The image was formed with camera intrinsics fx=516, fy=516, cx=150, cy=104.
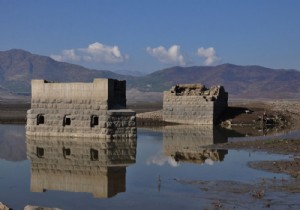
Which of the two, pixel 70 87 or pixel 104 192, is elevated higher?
pixel 70 87

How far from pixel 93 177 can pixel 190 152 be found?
7876 mm

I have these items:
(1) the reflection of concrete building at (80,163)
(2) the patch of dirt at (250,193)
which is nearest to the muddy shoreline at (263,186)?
(2) the patch of dirt at (250,193)

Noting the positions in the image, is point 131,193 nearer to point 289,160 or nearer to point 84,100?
point 289,160

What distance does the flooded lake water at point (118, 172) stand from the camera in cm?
1441

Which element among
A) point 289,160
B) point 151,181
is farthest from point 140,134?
point 151,181

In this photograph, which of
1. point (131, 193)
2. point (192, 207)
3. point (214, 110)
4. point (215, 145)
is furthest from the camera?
point (214, 110)

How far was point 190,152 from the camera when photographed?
24672 millimetres

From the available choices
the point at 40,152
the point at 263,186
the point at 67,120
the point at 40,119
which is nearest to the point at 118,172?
the point at 263,186

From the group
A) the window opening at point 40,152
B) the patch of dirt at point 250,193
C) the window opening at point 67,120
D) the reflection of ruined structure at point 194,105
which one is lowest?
the patch of dirt at point 250,193

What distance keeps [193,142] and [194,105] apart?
14.1 metres

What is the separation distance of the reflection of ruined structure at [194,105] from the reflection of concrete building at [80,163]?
15240 mm

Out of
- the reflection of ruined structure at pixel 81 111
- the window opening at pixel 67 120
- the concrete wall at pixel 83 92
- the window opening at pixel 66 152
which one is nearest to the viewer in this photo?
the window opening at pixel 66 152

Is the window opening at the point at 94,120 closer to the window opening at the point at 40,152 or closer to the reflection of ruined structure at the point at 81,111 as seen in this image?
the reflection of ruined structure at the point at 81,111

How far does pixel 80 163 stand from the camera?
20891 mm
